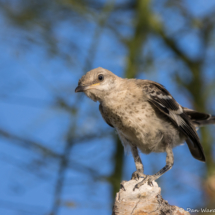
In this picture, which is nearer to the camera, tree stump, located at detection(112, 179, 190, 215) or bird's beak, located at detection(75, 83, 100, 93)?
tree stump, located at detection(112, 179, 190, 215)

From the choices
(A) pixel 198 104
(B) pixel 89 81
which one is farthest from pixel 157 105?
(A) pixel 198 104

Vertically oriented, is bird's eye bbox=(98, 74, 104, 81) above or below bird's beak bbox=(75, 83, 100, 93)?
above

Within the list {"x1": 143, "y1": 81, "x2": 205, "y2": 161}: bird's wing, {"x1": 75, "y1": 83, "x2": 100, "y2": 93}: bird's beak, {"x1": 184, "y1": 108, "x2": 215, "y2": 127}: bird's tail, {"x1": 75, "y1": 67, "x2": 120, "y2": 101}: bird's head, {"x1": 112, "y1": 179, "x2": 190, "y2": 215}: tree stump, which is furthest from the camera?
{"x1": 184, "y1": 108, "x2": 215, "y2": 127}: bird's tail

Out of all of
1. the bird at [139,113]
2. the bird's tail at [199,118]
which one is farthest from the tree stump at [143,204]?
the bird's tail at [199,118]

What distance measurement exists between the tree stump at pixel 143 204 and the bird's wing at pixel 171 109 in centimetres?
157

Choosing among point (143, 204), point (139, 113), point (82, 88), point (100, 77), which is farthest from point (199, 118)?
point (143, 204)

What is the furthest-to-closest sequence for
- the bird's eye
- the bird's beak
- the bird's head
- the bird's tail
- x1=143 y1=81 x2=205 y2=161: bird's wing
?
the bird's tail < x1=143 y1=81 x2=205 y2=161: bird's wing < the bird's eye < the bird's head < the bird's beak

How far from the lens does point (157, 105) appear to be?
4902mm

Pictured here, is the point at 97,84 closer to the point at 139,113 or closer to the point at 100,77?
the point at 100,77

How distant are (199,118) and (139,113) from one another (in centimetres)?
149

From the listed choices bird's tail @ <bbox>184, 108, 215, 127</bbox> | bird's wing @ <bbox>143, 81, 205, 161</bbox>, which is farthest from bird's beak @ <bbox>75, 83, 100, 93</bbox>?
bird's tail @ <bbox>184, 108, 215, 127</bbox>

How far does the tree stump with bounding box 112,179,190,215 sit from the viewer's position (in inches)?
135

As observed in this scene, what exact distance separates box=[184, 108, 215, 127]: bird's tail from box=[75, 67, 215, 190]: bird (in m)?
0.30

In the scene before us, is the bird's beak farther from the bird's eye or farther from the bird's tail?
the bird's tail
